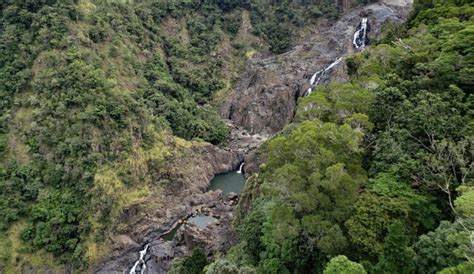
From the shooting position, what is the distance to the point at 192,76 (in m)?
70.4

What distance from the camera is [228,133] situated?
212ft

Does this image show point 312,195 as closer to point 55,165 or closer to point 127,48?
point 55,165

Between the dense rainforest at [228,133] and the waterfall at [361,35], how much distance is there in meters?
8.86

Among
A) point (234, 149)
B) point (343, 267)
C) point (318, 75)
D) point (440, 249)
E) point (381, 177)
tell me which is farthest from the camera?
point (318, 75)

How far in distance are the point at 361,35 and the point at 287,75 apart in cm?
1505

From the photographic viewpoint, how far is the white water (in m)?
70.6

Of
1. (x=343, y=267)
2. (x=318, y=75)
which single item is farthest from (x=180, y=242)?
(x=318, y=75)

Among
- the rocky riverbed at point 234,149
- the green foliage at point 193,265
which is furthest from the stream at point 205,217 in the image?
the green foliage at point 193,265

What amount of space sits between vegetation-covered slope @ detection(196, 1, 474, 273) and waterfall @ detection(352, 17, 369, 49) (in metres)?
45.9

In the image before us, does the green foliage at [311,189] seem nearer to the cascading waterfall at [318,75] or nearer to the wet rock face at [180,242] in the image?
the wet rock face at [180,242]

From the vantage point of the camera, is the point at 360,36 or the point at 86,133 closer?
the point at 86,133

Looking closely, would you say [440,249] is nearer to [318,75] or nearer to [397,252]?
[397,252]

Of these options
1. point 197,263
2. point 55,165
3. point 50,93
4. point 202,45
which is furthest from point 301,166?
point 202,45

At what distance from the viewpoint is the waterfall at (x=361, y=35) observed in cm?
7056
